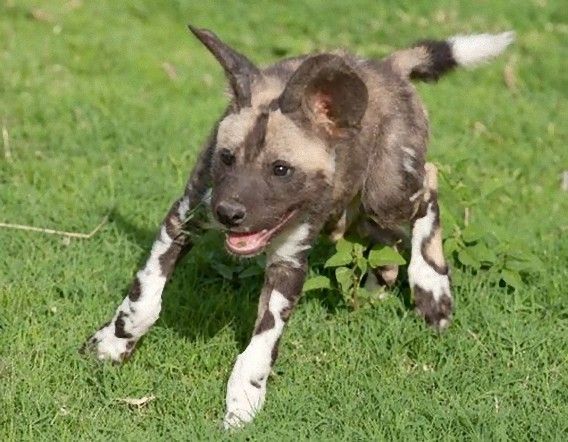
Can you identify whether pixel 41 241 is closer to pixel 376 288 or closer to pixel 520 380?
pixel 376 288

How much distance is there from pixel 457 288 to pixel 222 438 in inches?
65.8

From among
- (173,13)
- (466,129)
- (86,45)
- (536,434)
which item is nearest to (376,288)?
(536,434)

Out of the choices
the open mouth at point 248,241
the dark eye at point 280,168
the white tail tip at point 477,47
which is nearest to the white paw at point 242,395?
the open mouth at point 248,241

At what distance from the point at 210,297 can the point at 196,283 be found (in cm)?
15

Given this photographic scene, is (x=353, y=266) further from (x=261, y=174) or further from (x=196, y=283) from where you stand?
(x=261, y=174)

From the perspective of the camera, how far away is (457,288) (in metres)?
5.55

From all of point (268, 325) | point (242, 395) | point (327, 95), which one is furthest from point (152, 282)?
point (327, 95)

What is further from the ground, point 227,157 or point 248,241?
point 227,157

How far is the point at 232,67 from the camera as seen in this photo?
460cm

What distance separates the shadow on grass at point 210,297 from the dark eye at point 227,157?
779mm

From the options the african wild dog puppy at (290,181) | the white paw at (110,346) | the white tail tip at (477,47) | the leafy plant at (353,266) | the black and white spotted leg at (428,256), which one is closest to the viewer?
the african wild dog puppy at (290,181)

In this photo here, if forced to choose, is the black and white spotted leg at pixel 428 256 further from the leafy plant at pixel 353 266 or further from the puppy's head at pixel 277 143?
the puppy's head at pixel 277 143

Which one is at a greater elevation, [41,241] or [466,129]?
[41,241]

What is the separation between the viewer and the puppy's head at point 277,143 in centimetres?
439
